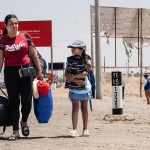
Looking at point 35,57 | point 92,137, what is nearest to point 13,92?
point 35,57

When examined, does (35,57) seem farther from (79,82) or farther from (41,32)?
(41,32)

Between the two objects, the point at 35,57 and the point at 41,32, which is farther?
the point at 41,32

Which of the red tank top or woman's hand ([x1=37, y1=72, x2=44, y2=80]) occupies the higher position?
the red tank top

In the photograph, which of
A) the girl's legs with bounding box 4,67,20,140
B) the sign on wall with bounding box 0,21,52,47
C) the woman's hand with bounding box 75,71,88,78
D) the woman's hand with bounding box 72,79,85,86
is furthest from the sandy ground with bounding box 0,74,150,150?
the sign on wall with bounding box 0,21,52,47

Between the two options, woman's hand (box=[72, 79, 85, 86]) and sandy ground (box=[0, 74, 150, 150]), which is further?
woman's hand (box=[72, 79, 85, 86])

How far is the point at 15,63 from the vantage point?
368 inches

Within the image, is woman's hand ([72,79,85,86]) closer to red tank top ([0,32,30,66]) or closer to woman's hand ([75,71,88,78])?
woman's hand ([75,71,88,78])

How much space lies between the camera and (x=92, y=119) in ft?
46.8

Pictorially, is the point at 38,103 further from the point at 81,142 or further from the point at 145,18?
the point at 145,18

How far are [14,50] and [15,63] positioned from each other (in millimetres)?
198

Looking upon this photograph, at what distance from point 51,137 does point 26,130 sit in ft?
1.57

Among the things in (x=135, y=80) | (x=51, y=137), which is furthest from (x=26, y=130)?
(x=135, y=80)

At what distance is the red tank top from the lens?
9.34 m

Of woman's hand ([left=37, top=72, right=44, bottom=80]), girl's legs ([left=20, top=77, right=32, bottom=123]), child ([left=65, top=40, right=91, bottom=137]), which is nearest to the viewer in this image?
girl's legs ([left=20, top=77, right=32, bottom=123])
